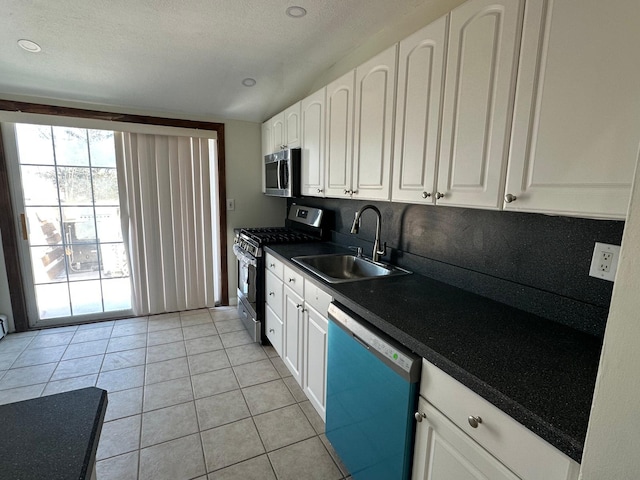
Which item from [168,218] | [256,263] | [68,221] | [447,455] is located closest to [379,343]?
[447,455]

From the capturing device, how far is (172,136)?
3166mm

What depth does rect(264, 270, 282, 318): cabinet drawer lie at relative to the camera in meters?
2.35

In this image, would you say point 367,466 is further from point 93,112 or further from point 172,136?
point 93,112

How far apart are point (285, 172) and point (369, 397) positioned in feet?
6.46

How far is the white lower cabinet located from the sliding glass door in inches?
72.9

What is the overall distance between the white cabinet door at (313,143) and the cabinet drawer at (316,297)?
2.46 feet

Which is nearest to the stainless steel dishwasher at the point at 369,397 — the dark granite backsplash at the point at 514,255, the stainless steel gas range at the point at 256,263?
the dark granite backsplash at the point at 514,255

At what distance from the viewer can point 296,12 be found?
5.56 feet

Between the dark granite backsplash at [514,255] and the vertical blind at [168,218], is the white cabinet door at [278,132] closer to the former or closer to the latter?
the vertical blind at [168,218]

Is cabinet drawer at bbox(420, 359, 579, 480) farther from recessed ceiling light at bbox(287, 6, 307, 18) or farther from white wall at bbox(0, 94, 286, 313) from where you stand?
white wall at bbox(0, 94, 286, 313)

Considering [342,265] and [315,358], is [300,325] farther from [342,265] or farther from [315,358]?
[342,265]

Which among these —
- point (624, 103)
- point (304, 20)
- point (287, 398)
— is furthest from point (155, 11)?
point (287, 398)

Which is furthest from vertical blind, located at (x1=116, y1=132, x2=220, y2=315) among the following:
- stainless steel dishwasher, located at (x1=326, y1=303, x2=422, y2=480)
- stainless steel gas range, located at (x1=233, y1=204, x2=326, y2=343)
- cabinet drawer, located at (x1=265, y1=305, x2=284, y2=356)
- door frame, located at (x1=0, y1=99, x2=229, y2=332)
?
stainless steel dishwasher, located at (x1=326, y1=303, x2=422, y2=480)

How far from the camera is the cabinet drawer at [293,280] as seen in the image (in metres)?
1.94
